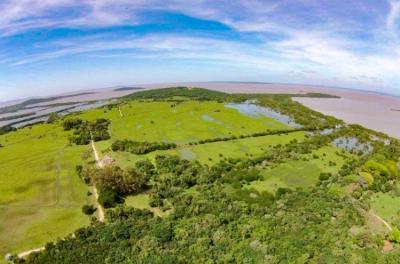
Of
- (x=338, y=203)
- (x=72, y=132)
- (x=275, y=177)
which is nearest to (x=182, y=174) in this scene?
(x=275, y=177)

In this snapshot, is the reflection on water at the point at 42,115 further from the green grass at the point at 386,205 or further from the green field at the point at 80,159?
the green grass at the point at 386,205

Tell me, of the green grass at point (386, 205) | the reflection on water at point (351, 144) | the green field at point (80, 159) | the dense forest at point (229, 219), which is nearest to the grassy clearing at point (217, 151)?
the green field at point (80, 159)

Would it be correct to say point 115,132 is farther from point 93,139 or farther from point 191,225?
point 191,225

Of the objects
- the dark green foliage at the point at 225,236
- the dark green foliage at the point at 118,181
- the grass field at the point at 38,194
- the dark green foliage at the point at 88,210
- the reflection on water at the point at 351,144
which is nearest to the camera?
the dark green foliage at the point at 225,236

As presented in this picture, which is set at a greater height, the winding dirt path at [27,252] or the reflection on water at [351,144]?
the reflection on water at [351,144]

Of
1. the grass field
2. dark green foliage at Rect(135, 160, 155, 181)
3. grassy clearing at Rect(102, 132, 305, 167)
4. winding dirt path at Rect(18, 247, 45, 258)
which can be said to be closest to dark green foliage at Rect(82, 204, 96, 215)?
the grass field

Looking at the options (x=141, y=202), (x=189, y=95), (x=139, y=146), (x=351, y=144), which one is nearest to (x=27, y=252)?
(x=141, y=202)
